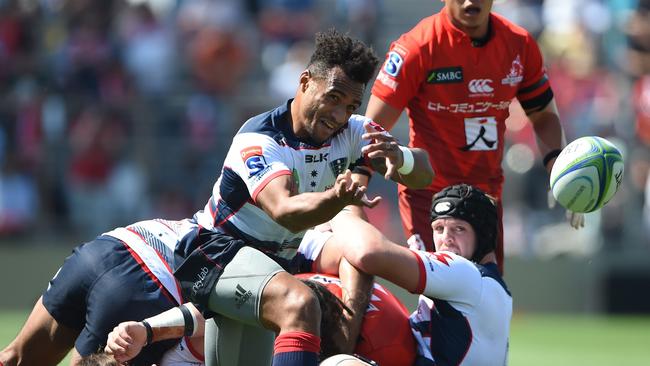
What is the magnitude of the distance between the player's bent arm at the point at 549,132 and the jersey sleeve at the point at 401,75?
995 mm

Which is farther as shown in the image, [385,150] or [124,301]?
[124,301]

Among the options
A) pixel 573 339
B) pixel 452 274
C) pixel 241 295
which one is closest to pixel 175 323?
pixel 241 295

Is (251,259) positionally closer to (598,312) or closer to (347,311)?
(347,311)

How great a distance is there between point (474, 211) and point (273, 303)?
1406mm

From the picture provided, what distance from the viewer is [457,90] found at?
712cm

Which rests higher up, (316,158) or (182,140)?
(316,158)

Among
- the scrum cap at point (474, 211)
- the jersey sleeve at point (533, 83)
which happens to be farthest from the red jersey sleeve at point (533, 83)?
the scrum cap at point (474, 211)

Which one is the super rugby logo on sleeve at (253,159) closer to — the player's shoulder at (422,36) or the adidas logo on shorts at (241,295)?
the adidas logo on shorts at (241,295)

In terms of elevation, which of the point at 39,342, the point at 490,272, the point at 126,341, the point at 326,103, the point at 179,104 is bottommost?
the point at 39,342

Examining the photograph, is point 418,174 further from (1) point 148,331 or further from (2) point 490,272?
(1) point 148,331

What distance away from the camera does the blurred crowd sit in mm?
14203

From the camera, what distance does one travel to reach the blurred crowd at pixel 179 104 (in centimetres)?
1420

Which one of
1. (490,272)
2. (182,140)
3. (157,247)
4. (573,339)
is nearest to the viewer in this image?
(490,272)

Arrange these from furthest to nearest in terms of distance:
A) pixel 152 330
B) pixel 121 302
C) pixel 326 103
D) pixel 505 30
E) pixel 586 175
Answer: pixel 505 30, pixel 586 175, pixel 121 302, pixel 152 330, pixel 326 103
